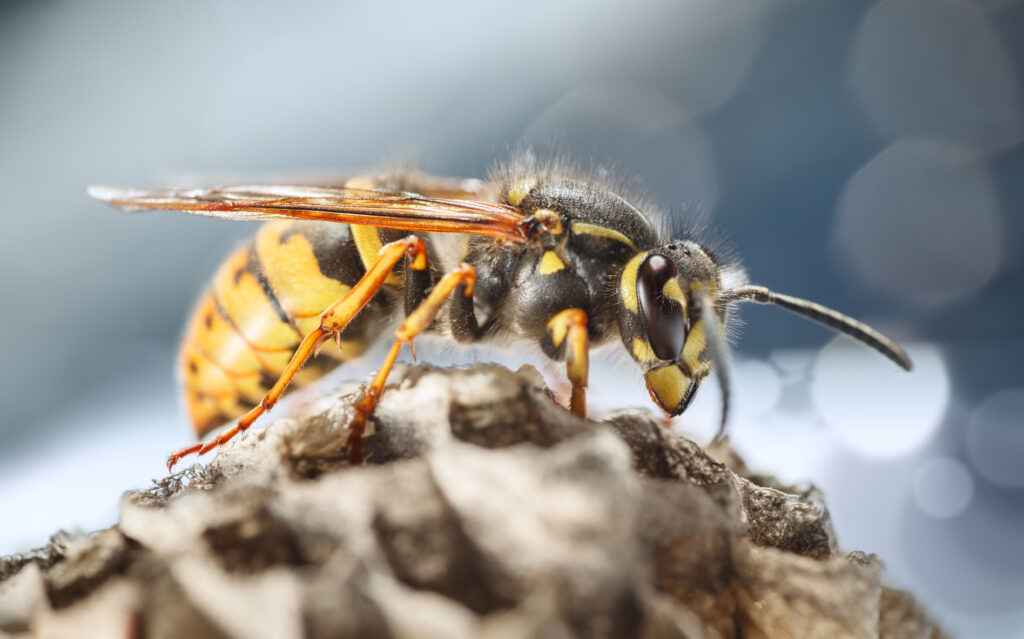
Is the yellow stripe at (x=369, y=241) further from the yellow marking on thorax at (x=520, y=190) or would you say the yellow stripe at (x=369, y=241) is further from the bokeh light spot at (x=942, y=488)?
the bokeh light spot at (x=942, y=488)

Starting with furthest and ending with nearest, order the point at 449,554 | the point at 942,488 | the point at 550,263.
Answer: the point at 942,488 → the point at 550,263 → the point at 449,554

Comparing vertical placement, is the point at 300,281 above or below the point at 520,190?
below

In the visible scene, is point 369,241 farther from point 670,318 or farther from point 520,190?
point 670,318

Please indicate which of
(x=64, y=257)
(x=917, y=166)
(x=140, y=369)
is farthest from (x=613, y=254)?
(x=64, y=257)

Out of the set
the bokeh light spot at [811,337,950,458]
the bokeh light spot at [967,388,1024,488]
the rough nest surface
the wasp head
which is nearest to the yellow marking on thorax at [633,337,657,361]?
the wasp head

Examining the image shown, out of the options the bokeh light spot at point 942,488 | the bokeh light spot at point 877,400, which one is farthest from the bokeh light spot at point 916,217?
the bokeh light spot at point 942,488

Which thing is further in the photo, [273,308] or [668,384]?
[273,308]

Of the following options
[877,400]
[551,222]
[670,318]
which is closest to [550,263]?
[551,222]
